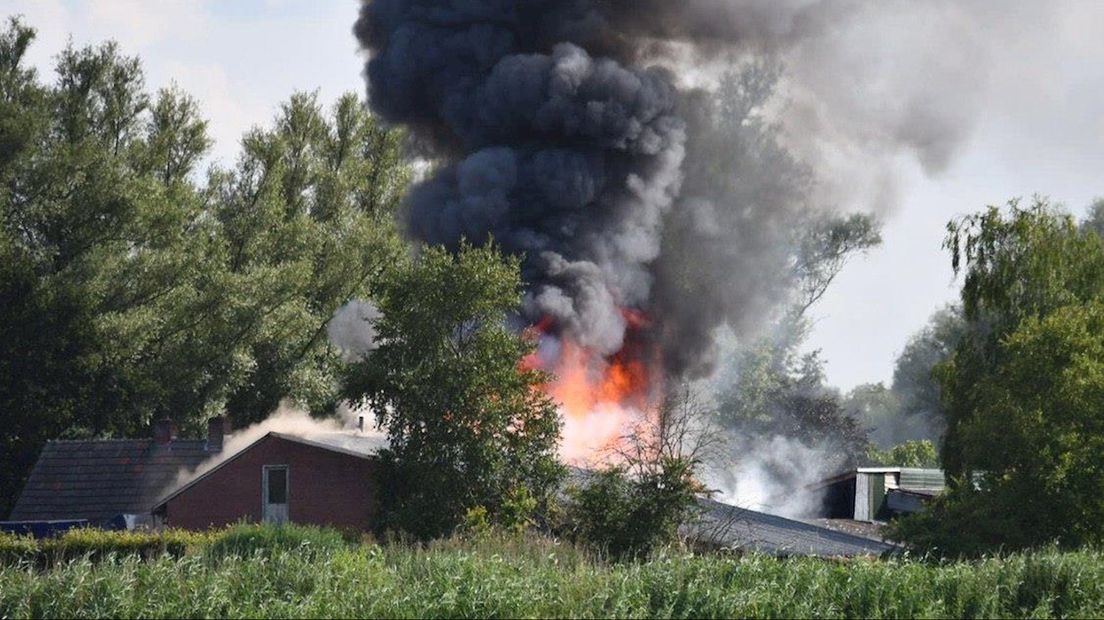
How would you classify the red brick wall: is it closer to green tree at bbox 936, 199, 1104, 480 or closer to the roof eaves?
the roof eaves

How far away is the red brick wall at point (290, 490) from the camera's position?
4553 cm

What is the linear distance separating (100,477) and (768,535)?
869 inches

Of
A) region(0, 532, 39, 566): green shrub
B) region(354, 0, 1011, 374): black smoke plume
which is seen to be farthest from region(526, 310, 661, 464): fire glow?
region(0, 532, 39, 566): green shrub

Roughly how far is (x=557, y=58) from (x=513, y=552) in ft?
72.5

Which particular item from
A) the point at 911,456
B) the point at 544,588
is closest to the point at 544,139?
the point at 544,588

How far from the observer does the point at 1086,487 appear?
36.6 m

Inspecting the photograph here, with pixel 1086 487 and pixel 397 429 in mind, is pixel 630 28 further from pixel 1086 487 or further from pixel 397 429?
pixel 1086 487

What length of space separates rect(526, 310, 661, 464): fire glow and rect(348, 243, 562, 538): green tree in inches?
151

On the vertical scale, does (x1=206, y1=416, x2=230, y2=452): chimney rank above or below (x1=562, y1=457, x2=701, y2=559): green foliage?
above

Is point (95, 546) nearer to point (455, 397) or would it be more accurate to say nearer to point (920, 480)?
point (455, 397)

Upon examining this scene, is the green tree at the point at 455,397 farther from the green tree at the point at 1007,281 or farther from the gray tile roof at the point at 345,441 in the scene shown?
the green tree at the point at 1007,281

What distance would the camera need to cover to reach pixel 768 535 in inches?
1582

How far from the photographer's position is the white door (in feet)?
153

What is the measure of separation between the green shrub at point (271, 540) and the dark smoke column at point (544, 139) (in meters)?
13.3
